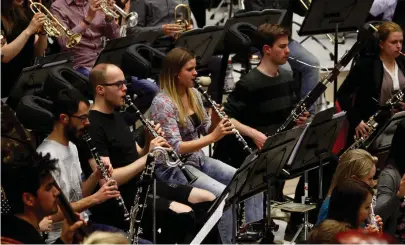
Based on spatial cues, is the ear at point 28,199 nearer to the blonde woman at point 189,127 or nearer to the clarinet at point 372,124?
the blonde woman at point 189,127

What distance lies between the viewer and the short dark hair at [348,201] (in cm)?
472

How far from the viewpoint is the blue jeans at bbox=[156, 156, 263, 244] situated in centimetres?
602

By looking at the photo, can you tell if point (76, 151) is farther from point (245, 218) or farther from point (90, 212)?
point (245, 218)

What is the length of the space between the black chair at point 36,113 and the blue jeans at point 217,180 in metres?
0.91

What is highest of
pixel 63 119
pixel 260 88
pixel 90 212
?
pixel 260 88

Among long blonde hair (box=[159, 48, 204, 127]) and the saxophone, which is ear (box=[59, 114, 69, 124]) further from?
long blonde hair (box=[159, 48, 204, 127])

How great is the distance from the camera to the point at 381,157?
682 cm

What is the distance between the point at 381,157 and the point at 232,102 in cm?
111

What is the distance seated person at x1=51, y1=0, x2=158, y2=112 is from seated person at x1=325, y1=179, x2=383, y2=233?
9.33ft

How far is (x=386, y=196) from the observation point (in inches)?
220

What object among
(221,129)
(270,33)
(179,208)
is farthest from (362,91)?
Result: (179,208)

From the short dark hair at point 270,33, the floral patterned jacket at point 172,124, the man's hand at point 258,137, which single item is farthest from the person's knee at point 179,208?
the short dark hair at point 270,33

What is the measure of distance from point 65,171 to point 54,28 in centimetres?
199

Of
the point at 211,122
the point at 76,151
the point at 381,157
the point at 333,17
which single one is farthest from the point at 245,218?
the point at 333,17
